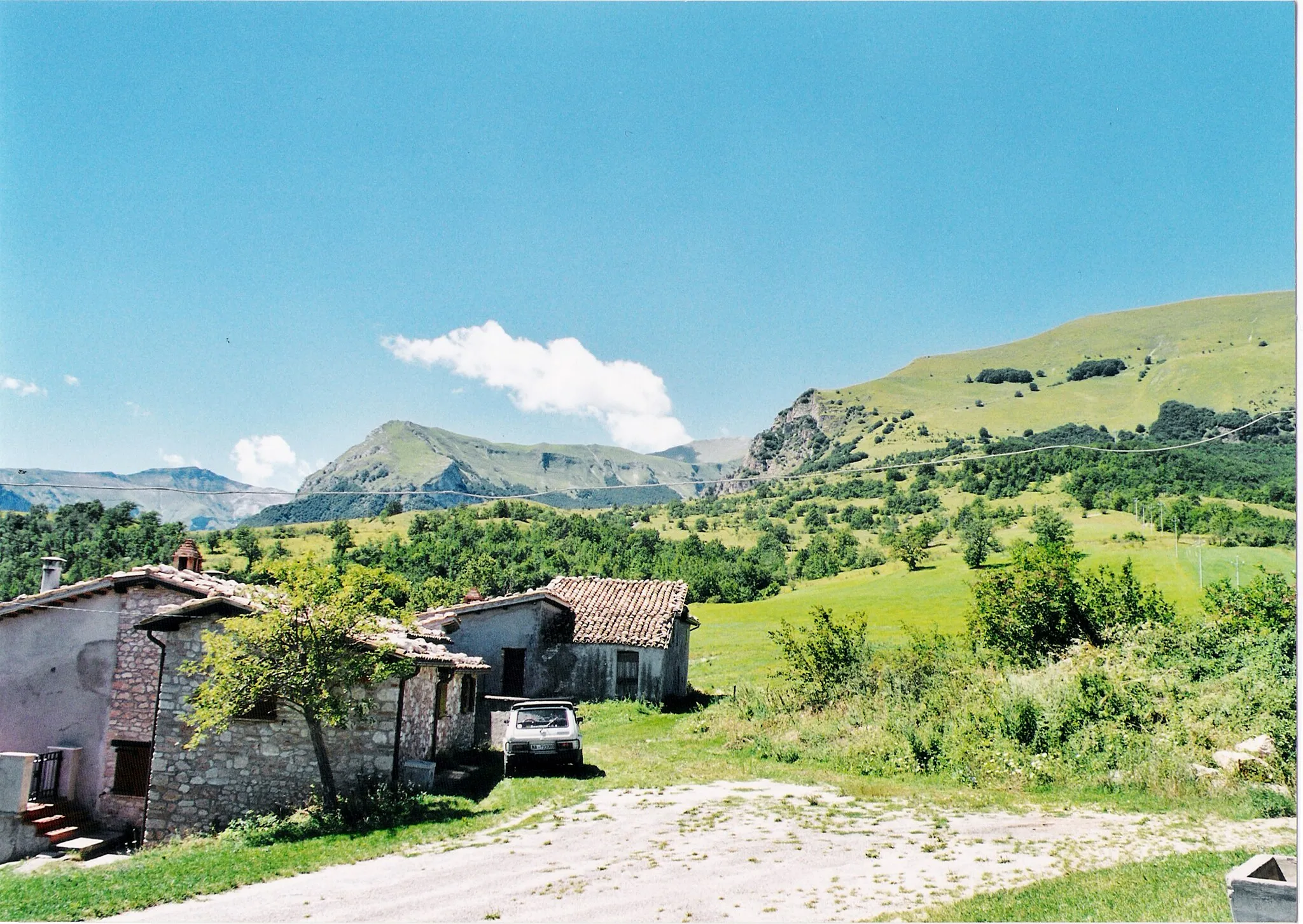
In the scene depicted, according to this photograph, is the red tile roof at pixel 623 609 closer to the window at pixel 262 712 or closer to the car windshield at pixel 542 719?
the car windshield at pixel 542 719

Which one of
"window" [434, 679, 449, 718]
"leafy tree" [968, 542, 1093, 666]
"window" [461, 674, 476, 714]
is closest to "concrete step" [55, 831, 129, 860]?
"window" [434, 679, 449, 718]

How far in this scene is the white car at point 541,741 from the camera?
61.2ft

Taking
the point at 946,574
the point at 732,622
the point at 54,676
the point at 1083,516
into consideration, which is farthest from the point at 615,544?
the point at 54,676

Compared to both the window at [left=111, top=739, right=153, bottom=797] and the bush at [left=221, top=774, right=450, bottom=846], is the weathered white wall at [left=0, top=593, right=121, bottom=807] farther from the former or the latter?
the bush at [left=221, top=774, right=450, bottom=846]

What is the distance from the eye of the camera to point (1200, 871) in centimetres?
961

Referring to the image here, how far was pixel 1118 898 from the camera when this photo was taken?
8883mm

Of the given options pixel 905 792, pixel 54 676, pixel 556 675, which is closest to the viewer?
pixel 905 792

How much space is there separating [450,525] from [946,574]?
45733 mm

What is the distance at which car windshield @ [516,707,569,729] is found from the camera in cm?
1930

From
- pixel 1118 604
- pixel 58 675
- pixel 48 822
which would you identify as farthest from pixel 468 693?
pixel 1118 604

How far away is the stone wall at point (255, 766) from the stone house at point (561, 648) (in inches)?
529

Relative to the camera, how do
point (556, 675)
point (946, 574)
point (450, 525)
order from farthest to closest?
point (450, 525)
point (946, 574)
point (556, 675)

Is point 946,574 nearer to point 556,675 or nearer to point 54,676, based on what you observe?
point 556,675

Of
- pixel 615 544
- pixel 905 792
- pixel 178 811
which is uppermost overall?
pixel 615 544
